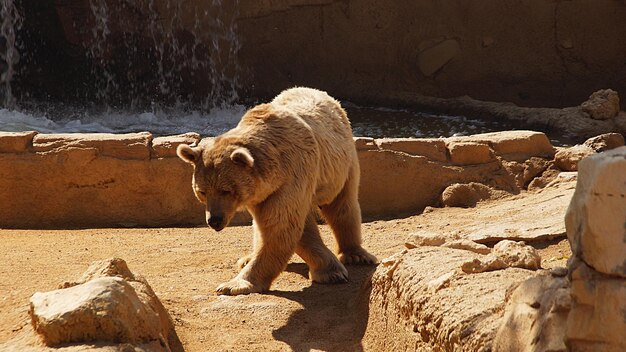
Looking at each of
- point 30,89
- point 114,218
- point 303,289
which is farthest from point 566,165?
point 30,89

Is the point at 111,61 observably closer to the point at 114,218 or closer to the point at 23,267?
the point at 114,218

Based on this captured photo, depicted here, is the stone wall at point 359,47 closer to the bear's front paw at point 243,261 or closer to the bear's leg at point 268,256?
the bear's front paw at point 243,261

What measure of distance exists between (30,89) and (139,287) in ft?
39.7

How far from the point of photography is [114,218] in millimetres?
9203

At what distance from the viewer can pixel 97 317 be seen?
174 inches

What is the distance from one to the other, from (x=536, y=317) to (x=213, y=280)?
13.3 ft

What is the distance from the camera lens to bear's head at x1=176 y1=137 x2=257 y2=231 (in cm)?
646

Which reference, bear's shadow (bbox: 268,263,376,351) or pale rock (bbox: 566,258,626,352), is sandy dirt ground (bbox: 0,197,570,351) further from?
pale rock (bbox: 566,258,626,352)

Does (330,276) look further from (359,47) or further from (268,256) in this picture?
(359,47)

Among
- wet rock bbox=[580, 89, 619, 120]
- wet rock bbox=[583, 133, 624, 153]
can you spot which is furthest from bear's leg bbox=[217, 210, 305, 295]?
wet rock bbox=[580, 89, 619, 120]

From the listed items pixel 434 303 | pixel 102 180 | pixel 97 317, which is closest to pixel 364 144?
pixel 102 180

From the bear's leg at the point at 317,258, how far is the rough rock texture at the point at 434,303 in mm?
1181

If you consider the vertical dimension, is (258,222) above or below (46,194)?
above

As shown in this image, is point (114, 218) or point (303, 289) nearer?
point (303, 289)
